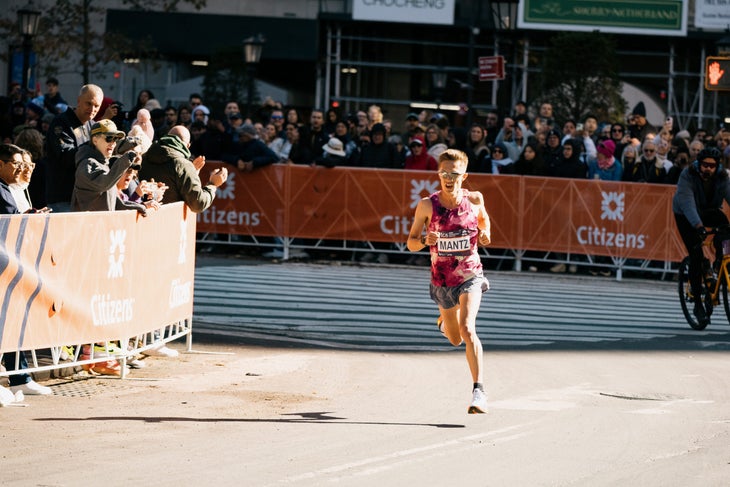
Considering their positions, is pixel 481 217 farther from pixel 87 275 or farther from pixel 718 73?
pixel 718 73

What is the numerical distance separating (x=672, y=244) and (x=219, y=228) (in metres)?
6.99

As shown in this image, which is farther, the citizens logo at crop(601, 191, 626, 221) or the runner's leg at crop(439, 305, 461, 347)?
the citizens logo at crop(601, 191, 626, 221)

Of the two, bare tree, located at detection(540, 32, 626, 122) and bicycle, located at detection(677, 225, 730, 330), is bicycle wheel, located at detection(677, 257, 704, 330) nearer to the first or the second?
bicycle, located at detection(677, 225, 730, 330)

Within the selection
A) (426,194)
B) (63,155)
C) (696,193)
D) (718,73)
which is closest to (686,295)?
(696,193)

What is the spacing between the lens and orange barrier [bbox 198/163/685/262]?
22.9 metres

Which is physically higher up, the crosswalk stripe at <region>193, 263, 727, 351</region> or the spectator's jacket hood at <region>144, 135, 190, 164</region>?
the spectator's jacket hood at <region>144, 135, 190, 164</region>

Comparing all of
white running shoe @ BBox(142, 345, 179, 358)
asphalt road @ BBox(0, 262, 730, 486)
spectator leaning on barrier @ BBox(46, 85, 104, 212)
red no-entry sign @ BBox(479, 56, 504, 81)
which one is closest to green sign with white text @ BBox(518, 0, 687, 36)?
red no-entry sign @ BBox(479, 56, 504, 81)

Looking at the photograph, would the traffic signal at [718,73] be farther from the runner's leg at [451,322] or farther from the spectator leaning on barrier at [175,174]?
the runner's leg at [451,322]

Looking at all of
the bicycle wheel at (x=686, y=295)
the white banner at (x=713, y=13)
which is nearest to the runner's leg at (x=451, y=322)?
the bicycle wheel at (x=686, y=295)

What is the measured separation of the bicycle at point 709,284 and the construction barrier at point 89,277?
20.8 feet

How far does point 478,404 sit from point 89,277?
123 inches

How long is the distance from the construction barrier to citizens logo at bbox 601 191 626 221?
10.6 m

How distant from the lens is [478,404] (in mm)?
10727

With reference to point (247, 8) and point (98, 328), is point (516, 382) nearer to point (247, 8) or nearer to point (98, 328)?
point (98, 328)
